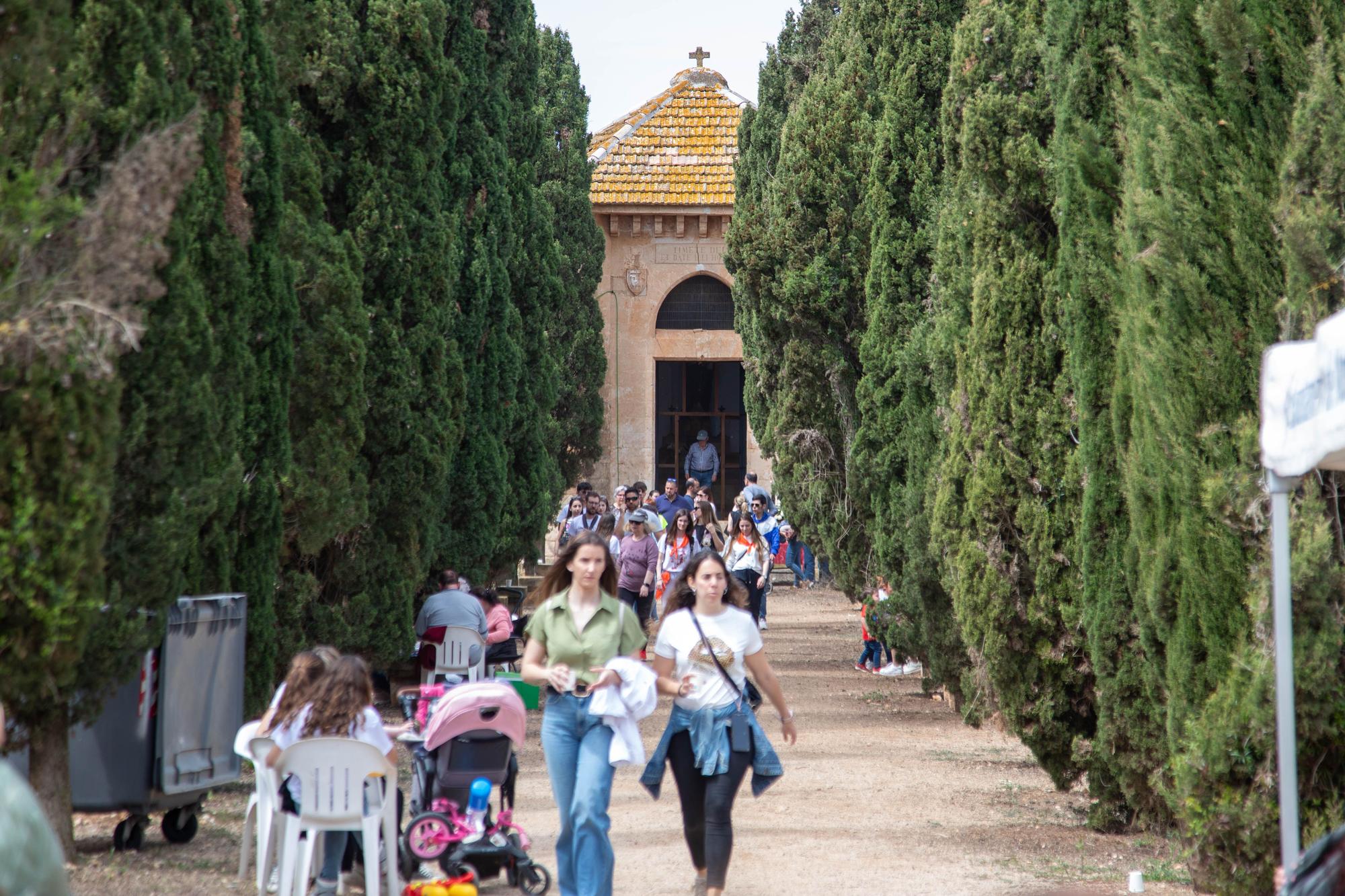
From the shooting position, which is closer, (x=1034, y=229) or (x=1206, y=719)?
(x=1206, y=719)

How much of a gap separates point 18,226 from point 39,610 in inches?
66.4

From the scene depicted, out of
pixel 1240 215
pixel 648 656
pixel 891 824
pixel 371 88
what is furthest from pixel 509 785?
pixel 648 656

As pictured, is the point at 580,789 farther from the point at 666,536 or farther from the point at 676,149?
the point at 676,149

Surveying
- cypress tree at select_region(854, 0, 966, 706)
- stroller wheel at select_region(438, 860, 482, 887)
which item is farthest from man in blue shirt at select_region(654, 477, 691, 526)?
stroller wheel at select_region(438, 860, 482, 887)

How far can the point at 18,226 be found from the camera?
6324mm

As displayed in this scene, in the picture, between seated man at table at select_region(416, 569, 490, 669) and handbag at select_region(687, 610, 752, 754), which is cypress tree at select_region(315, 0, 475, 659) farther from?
handbag at select_region(687, 610, 752, 754)

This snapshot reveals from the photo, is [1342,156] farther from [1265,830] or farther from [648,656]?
[648,656]

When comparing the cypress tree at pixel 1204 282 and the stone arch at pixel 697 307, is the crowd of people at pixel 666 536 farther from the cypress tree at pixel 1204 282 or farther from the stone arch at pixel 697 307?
the stone arch at pixel 697 307

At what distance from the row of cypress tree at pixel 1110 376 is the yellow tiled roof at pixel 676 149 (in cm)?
1631

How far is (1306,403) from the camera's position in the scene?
462 cm

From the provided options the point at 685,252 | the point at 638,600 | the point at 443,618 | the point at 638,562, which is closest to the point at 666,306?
the point at 685,252

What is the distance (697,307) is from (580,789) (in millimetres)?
27298

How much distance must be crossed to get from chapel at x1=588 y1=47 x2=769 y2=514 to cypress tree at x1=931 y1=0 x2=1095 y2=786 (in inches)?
878

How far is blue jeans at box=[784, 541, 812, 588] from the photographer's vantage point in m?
29.1
